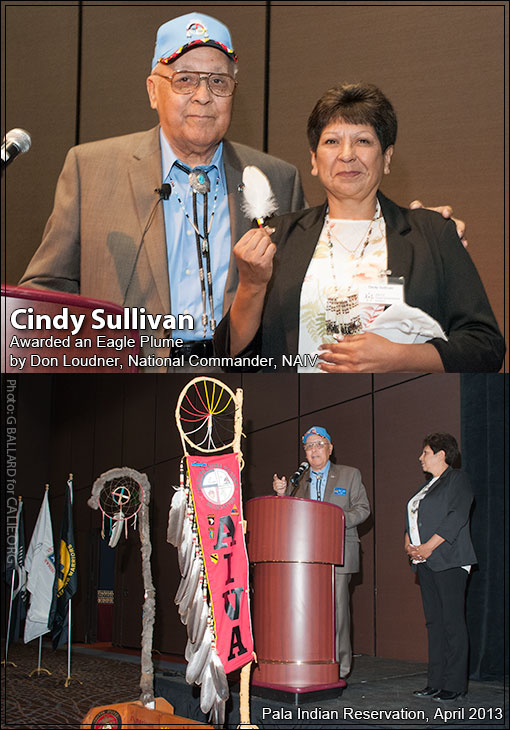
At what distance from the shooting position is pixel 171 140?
2754 millimetres

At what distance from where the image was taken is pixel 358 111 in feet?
8.13

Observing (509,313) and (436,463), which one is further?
(509,313)

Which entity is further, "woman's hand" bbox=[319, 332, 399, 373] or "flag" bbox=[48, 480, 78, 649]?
"flag" bbox=[48, 480, 78, 649]

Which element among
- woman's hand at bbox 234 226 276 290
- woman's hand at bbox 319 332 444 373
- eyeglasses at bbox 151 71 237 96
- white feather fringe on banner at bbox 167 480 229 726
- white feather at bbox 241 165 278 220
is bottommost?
white feather fringe on banner at bbox 167 480 229 726

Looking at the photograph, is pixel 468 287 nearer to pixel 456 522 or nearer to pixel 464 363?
pixel 464 363

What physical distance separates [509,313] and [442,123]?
3.30 ft

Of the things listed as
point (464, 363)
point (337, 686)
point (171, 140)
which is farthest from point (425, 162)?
point (337, 686)

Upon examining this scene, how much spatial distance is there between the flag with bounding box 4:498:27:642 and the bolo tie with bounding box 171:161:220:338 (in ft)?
2.79

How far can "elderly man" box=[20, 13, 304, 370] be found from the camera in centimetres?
264

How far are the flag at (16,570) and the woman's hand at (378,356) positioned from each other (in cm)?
111

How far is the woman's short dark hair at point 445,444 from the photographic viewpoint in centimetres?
242


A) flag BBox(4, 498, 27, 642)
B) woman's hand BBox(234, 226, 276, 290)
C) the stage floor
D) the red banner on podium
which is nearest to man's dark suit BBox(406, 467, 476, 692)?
the stage floor

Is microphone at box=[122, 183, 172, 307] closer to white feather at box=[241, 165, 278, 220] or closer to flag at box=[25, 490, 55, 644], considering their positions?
white feather at box=[241, 165, 278, 220]

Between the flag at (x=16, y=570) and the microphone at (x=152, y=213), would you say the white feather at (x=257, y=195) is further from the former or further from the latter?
the flag at (x=16, y=570)
